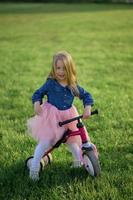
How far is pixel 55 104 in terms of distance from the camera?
5.22 metres

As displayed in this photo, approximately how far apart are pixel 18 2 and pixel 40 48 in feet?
110

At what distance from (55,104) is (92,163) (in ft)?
2.45

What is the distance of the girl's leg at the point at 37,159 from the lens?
5.09m

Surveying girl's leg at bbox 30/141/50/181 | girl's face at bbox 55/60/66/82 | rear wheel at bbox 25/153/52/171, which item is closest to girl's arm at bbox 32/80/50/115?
girl's face at bbox 55/60/66/82

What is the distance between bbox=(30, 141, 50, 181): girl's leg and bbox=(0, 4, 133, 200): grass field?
8 cm

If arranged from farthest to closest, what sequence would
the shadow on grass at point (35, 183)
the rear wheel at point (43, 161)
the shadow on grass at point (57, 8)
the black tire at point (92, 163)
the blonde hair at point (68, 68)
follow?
1. the shadow on grass at point (57, 8)
2. the rear wheel at point (43, 161)
3. the blonde hair at point (68, 68)
4. the black tire at point (92, 163)
5. the shadow on grass at point (35, 183)

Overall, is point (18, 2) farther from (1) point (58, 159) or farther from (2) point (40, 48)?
(1) point (58, 159)

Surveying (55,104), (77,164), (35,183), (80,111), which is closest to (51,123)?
(55,104)

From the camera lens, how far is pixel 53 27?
77.8ft

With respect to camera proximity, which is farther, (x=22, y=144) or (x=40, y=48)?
(x=40, y=48)

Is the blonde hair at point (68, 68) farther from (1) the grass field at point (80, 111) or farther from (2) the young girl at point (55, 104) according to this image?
(1) the grass field at point (80, 111)

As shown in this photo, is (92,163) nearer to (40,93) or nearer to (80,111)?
(40,93)

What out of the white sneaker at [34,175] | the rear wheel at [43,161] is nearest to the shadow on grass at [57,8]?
the rear wheel at [43,161]

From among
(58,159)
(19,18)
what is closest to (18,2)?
(19,18)
